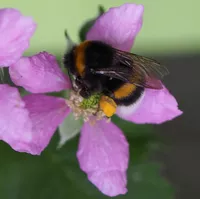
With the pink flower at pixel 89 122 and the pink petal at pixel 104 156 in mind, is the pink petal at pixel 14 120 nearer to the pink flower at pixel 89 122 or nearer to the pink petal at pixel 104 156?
the pink flower at pixel 89 122

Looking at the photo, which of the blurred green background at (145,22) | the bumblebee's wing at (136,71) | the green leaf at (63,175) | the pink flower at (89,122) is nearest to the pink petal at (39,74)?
the pink flower at (89,122)

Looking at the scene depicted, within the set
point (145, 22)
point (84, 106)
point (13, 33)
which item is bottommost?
point (145, 22)

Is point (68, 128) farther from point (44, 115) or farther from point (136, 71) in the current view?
point (136, 71)

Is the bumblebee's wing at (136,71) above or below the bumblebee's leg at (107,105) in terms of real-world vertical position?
above

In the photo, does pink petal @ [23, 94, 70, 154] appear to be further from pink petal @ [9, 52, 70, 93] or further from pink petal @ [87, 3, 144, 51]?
pink petal @ [87, 3, 144, 51]

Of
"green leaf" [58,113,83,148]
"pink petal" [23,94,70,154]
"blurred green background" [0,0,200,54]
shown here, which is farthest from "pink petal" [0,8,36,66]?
"blurred green background" [0,0,200,54]

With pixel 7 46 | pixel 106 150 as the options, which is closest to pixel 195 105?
pixel 106 150

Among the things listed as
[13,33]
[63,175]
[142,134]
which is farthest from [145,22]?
[13,33]
